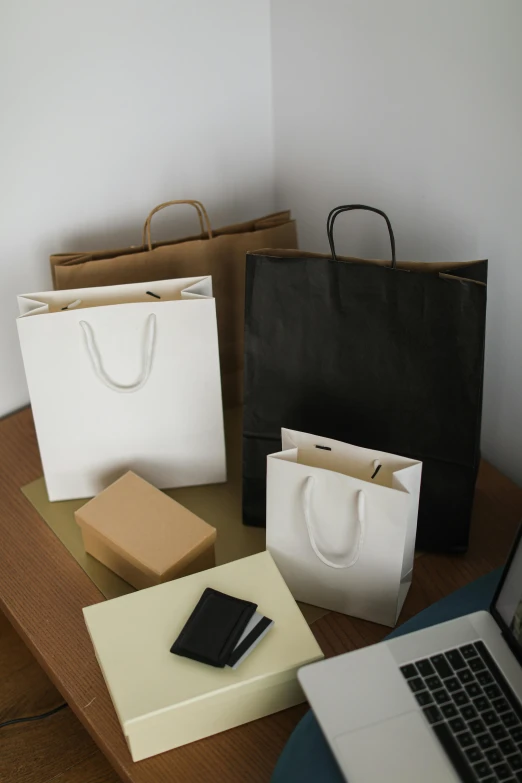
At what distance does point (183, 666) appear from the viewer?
763mm

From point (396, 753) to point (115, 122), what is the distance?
913 millimetres

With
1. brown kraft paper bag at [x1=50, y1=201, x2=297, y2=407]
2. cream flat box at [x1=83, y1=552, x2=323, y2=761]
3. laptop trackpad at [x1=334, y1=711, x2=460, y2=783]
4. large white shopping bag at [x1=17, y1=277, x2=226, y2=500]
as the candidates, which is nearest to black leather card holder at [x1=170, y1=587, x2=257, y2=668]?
cream flat box at [x1=83, y1=552, x2=323, y2=761]

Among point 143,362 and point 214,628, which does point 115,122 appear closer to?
point 143,362

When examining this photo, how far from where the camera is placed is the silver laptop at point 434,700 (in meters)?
0.66

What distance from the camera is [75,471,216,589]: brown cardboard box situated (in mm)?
901

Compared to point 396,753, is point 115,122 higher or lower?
higher

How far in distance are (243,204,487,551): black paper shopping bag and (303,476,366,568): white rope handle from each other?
0.14 metres

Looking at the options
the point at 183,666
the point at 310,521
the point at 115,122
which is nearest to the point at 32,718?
the point at 183,666

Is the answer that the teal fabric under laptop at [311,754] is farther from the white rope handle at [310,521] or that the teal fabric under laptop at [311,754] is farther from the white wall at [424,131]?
the white wall at [424,131]

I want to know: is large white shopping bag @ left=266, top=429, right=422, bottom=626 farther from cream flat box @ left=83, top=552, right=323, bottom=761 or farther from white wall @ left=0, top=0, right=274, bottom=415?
white wall @ left=0, top=0, right=274, bottom=415

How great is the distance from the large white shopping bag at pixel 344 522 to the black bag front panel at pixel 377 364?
9 centimetres

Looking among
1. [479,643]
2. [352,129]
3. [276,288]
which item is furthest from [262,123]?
[479,643]

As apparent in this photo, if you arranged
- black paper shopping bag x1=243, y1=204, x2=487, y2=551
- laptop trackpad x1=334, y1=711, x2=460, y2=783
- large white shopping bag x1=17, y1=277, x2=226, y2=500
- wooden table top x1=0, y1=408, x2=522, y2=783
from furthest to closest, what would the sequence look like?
large white shopping bag x1=17, y1=277, x2=226, y2=500 < black paper shopping bag x1=243, y1=204, x2=487, y2=551 < wooden table top x1=0, y1=408, x2=522, y2=783 < laptop trackpad x1=334, y1=711, x2=460, y2=783

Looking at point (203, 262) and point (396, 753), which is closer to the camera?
point (396, 753)
